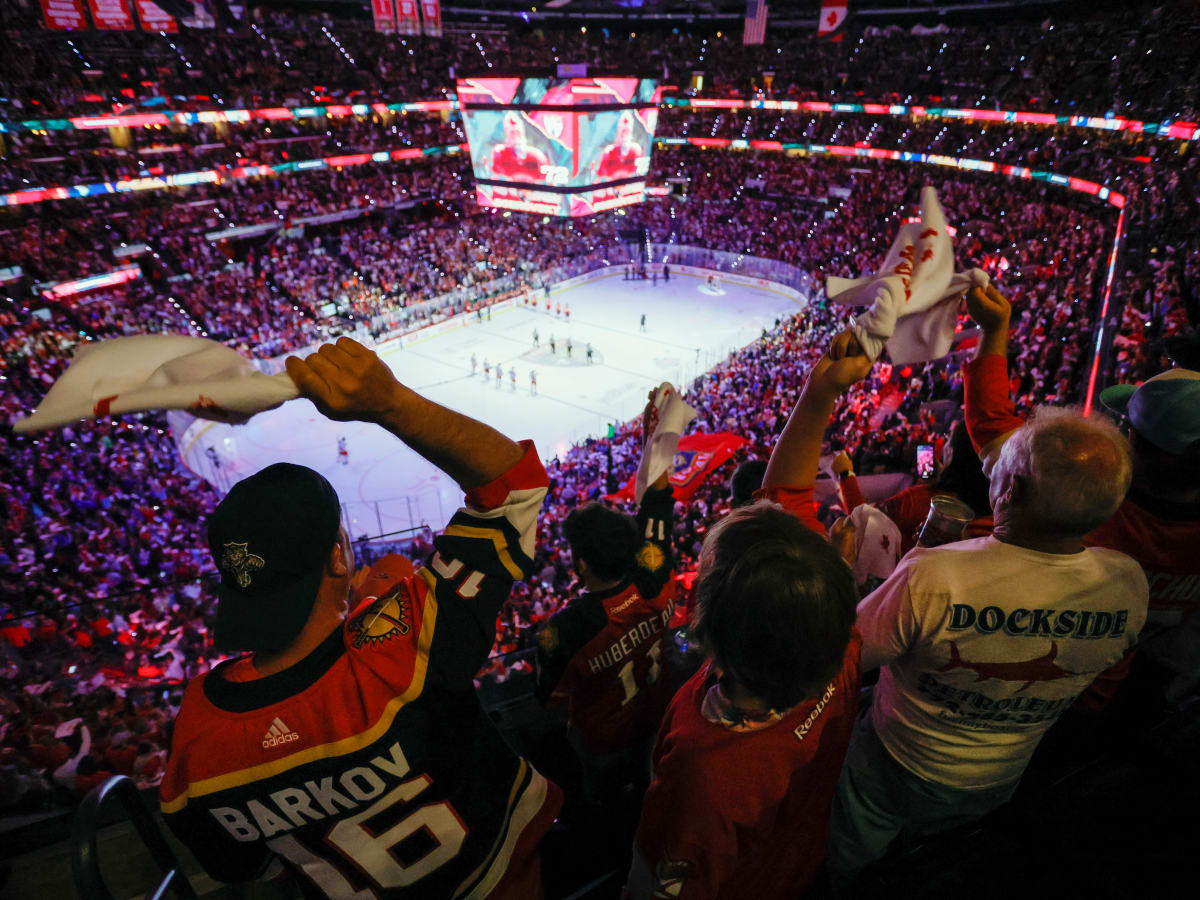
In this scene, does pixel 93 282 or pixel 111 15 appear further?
pixel 111 15

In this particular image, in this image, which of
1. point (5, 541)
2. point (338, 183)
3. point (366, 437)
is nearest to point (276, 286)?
point (338, 183)

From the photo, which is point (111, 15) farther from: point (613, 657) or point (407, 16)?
point (613, 657)

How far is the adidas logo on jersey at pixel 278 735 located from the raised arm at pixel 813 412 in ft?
5.07

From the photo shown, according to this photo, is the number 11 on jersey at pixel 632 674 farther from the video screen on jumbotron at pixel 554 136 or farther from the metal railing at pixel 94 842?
the video screen on jumbotron at pixel 554 136

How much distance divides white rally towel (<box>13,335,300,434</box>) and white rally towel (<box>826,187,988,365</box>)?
1739mm

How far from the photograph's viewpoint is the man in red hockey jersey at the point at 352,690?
1384mm

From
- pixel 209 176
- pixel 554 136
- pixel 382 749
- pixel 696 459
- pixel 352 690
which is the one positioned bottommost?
pixel 696 459

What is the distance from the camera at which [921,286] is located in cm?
220

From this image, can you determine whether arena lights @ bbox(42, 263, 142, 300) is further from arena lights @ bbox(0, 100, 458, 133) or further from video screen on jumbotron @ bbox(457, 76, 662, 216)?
video screen on jumbotron @ bbox(457, 76, 662, 216)

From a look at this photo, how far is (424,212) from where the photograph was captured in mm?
36031

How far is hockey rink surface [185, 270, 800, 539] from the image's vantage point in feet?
52.5

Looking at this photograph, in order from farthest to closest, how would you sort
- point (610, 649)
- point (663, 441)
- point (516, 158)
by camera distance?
1. point (516, 158)
2. point (663, 441)
3. point (610, 649)

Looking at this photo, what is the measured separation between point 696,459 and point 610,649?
31.7 ft

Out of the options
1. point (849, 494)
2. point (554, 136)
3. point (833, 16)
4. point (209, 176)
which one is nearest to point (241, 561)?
point (849, 494)
